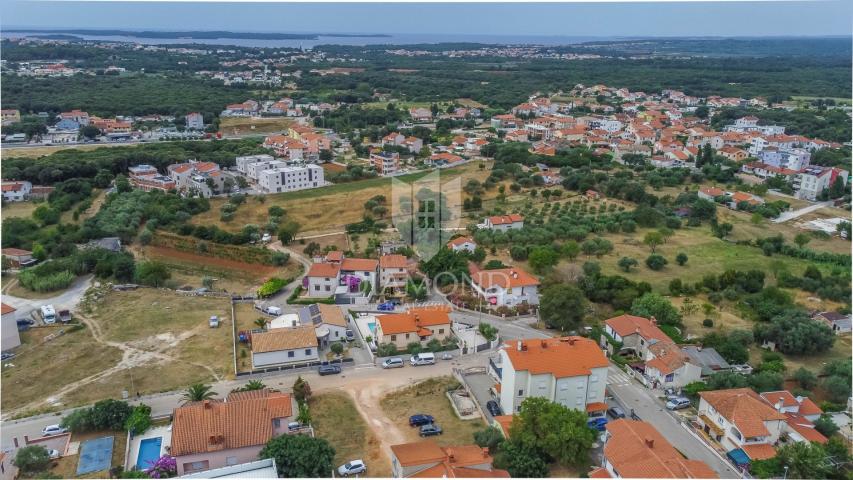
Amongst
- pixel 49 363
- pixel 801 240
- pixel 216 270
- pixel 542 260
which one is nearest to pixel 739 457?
pixel 542 260

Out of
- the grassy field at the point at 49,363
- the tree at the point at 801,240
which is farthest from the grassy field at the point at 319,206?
the tree at the point at 801,240

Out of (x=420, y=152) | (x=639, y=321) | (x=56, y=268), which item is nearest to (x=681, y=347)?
(x=639, y=321)

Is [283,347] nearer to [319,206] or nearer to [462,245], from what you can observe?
[462,245]

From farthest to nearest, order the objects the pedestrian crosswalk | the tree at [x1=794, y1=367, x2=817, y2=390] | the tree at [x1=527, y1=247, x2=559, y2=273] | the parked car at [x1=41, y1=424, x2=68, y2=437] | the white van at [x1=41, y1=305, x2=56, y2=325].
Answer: the tree at [x1=527, y1=247, x2=559, y2=273] < the white van at [x1=41, y1=305, x2=56, y2=325] < the pedestrian crosswalk < the tree at [x1=794, y1=367, x2=817, y2=390] < the parked car at [x1=41, y1=424, x2=68, y2=437]

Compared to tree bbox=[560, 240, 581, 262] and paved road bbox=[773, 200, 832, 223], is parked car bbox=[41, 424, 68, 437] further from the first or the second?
paved road bbox=[773, 200, 832, 223]

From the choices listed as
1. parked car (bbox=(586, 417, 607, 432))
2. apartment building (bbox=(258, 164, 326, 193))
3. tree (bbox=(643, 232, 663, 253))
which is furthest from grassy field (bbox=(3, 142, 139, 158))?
parked car (bbox=(586, 417, 607, 432))

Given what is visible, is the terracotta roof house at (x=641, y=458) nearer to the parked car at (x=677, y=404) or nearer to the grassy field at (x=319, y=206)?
the parked car at (x=677, y=404)

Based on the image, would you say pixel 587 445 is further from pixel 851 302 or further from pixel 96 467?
pixel 851 302
